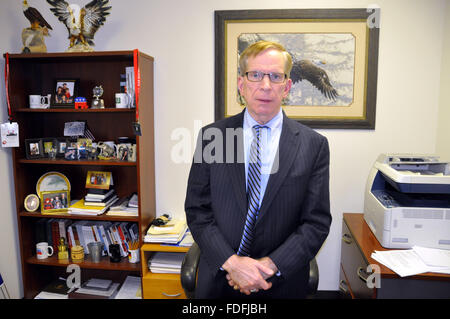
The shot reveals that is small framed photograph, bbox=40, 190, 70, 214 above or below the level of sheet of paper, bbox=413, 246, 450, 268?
above

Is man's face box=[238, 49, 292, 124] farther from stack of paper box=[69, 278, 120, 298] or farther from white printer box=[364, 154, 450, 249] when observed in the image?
stack of paper box=[69, 278, 120, 298]

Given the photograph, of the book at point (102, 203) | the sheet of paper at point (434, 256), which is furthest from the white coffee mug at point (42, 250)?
the sheet of paper at point (434, 256)

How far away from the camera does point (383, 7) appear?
2.20 metres

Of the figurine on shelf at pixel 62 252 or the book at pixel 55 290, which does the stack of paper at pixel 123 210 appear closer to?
the figurine on shelf at pixel 62 252

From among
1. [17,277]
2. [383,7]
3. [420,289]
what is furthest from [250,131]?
[17,277]

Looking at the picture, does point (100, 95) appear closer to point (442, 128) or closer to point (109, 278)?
point (109, 278)

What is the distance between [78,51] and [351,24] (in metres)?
1.87

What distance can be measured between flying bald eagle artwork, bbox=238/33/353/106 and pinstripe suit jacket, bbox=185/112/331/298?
35.4 inches

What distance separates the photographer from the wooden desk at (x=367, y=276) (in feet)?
4.83

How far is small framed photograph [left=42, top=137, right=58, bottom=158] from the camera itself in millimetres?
2361

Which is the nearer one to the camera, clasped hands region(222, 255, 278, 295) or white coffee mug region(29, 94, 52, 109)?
clasped hands region(222, 255, 278, 295)

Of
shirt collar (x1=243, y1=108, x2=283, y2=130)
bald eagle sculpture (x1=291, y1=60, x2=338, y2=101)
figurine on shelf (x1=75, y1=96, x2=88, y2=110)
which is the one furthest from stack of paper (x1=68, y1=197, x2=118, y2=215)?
bald eagle sculpture (x1=291, y1=60, x2=338, y2=101)

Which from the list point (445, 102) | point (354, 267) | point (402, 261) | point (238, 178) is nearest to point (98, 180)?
point (238, 178)

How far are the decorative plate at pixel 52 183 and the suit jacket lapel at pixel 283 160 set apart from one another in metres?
1.71
